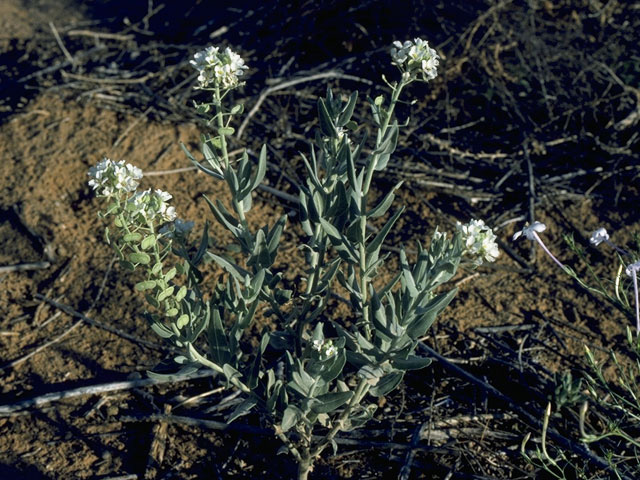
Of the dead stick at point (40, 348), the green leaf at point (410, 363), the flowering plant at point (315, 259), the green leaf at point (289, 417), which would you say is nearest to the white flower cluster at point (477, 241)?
the flowering plant at point (315, 259)

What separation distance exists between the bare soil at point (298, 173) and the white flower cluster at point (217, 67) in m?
1.53

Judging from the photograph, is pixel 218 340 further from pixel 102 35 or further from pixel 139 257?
pixel 102 35

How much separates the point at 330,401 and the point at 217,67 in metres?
1.11

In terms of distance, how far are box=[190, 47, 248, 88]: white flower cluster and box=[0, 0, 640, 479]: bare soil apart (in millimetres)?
1532

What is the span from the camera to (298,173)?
4.39 meters

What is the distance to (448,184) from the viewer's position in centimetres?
418

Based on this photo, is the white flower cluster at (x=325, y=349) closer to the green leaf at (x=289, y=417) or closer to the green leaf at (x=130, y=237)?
the green leaf at (x=289, y=417)

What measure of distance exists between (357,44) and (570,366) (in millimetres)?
3035

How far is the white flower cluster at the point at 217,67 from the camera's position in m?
2.08

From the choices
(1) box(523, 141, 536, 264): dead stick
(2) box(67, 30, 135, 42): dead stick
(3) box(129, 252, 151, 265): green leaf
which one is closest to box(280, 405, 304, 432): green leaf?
(3) box(129, 252, 151, 265): green leaf

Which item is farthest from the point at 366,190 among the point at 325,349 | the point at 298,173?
the point at 298,173

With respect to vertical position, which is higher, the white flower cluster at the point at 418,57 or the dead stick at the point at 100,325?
the white flower cluster at the point at 418,57

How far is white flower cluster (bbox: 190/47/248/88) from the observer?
2.08m

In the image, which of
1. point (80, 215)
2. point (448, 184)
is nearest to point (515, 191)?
point (448, 184)
